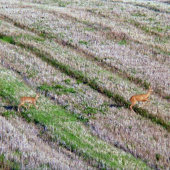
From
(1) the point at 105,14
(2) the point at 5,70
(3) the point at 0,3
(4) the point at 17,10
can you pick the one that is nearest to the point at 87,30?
(1) the point at 105,14

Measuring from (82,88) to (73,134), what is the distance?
574 cm

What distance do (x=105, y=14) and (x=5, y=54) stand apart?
61.2ft

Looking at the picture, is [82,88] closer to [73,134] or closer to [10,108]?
[10,108]

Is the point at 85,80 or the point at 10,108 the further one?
the point at 85,80

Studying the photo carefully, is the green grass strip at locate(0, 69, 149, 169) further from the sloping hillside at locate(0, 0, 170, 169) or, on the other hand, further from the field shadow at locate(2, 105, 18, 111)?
the field shadow at locate(2, 105, 18, 111)

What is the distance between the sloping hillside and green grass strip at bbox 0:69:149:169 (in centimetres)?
5

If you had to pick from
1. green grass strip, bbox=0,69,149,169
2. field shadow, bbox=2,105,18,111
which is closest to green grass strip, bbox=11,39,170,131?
green grass strip, bbox=0,69,149,169

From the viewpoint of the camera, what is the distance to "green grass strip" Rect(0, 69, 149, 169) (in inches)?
522

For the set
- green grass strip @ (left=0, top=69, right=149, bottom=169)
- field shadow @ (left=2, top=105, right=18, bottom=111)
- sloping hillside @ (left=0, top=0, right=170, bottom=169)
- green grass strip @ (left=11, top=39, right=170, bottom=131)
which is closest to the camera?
green grass strip @ (left=0, top=69, right=149, bottom=169)

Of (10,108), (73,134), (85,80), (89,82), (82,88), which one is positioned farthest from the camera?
(85,80)

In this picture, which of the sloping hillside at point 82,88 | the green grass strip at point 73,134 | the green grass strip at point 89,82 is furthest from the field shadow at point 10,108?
the green grass strip at point 89,82

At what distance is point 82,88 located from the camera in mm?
20094

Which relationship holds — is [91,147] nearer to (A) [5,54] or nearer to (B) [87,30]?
(A) [5,54]

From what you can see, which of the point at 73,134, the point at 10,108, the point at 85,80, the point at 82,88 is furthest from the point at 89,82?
the point at 73,134
